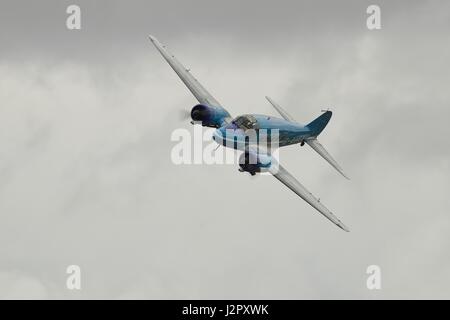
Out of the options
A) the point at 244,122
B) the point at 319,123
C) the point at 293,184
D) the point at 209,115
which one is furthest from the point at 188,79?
the point at 293,184

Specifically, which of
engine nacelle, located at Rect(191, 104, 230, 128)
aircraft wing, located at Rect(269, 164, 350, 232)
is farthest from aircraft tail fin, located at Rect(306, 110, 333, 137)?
aircraft wing, located at Rect(269, 164, 350, 232)

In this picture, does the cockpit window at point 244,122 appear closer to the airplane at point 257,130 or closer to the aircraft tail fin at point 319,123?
the airplane at point 257,130

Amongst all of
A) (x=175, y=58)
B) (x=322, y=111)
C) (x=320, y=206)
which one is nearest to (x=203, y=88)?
(x=175, y=58)

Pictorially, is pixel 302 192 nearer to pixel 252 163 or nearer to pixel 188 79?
pixel 252 163

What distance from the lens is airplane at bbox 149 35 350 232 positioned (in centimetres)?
8819

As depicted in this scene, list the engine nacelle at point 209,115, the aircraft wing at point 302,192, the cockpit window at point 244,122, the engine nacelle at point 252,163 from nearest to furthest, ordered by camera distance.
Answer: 1. the aircraft wing at point 302,192
2. the engine nacelle at point 252,163
3. the cockpit window at point 244,122
4. the engine nacelle at point 209,115

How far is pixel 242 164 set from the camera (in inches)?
3469

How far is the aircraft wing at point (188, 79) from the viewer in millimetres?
97688

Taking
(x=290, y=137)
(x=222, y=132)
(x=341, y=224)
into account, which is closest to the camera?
(x=341, y=224)

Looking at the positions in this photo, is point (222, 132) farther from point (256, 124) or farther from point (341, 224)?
point (341, 224)

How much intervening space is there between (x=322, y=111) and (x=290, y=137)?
5336 millimetres

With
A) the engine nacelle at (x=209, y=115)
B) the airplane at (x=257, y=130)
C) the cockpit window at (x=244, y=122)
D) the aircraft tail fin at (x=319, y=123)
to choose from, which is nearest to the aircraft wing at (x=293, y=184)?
the airplane at (x=257, y=130)

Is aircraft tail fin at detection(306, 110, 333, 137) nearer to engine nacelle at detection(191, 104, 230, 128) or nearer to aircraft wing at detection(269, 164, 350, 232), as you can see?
engine nacelle at detection(191, 104, 230, 128)

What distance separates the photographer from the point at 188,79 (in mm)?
99625
